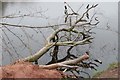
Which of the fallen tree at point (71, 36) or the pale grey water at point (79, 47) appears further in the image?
the pale grey water at point (79, 47)

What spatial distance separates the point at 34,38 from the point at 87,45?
0.58 m

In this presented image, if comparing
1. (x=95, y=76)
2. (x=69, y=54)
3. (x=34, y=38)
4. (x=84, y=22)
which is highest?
(x=84, y=22)

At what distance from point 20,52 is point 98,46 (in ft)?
2.71

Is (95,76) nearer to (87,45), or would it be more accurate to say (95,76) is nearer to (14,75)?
(87,45)

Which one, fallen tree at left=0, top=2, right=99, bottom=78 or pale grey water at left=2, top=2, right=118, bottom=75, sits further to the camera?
pale grey water at left=2, top=2, right=118, bottom=75

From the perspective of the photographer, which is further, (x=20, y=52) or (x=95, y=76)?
(x=20, y=52)

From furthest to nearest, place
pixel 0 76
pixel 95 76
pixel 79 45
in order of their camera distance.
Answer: pixel 79 45 < pixel 95 76 < pixel 0 76

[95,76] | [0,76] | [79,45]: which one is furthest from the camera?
[79,45]

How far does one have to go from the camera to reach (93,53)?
104 inches

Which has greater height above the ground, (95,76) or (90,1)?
(90,1)

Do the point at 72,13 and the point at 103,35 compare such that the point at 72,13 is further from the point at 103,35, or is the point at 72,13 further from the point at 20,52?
the point at 20,52

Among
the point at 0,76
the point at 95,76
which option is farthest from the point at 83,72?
the point at 0,76

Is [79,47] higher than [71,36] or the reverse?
the reverse

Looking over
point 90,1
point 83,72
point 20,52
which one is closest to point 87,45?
point 83,72
